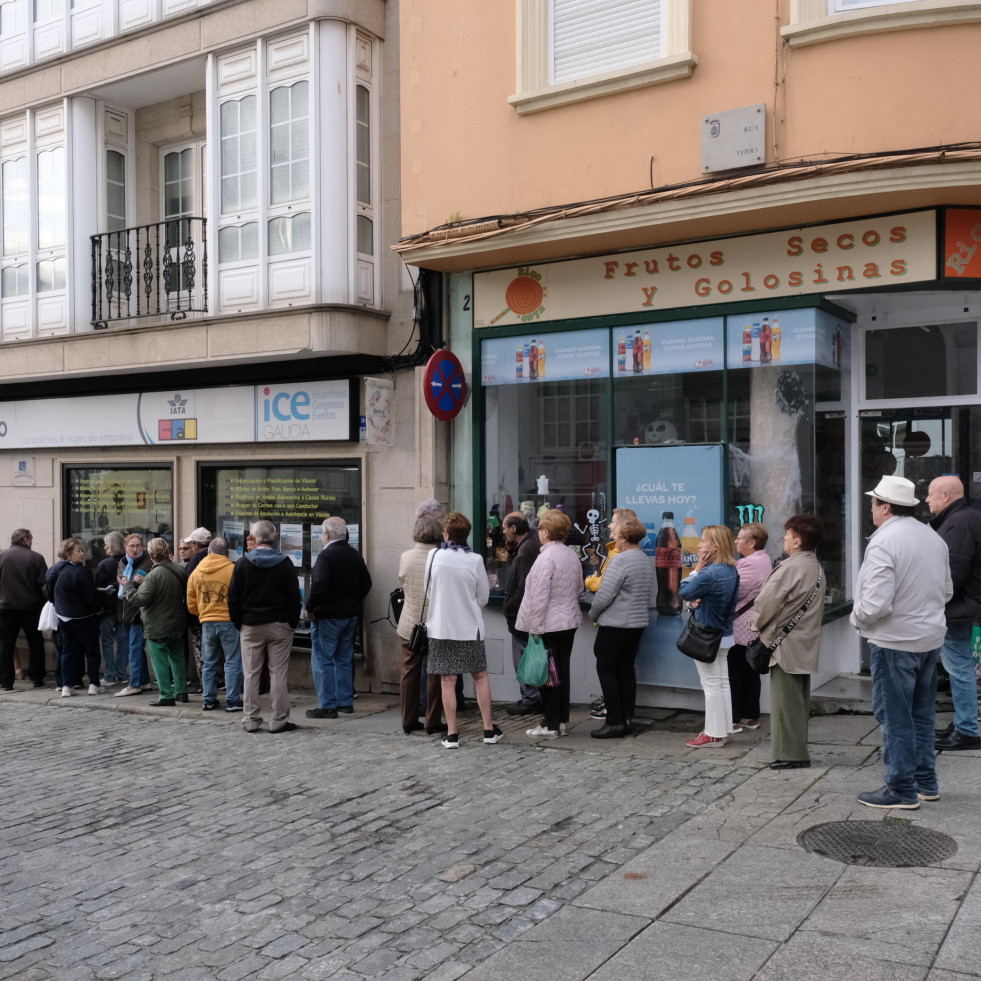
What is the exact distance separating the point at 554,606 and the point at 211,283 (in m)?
5.95

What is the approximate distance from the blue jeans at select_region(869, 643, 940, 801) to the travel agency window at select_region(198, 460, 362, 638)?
262 inches

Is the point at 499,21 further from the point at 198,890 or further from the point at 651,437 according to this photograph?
the point at 198,890

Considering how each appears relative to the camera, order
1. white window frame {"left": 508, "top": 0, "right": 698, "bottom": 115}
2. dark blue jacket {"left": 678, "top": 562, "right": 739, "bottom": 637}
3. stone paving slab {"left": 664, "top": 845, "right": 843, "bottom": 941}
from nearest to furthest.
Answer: stone paving slab {"left": 664, "top": 845, "right": 843, "bottom": 941}
dark blue jacket {"left": 678, "top": 562, "right": 739, "bottom": 637}
white window frame {"left": 508, "top": 0, "right": 698, "bottom": 115}

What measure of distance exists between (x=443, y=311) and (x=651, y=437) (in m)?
2.64

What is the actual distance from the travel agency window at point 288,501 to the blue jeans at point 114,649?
1580 mm

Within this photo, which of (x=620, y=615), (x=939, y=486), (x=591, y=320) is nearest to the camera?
(x=939, y=486)

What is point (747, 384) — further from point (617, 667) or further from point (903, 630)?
point (903, 630)

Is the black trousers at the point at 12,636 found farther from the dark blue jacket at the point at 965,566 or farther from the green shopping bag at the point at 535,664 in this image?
the dark blue jacket at the point at 965,566

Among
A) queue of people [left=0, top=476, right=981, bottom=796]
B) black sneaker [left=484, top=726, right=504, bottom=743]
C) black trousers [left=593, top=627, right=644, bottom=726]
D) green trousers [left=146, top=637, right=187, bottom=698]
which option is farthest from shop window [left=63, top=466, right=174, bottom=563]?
black trousers [left=593, top=627, right=644, bottom=726]

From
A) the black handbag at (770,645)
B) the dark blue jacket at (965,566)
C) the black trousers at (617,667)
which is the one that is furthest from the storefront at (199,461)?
the dark blue jacket at (965,566)

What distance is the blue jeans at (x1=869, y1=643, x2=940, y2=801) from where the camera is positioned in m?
6.07

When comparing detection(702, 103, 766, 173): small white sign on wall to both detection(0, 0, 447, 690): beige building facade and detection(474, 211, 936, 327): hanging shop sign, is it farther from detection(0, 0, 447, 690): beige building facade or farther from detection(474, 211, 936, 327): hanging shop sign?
detection(0, 0, 447, 690): beige building facade

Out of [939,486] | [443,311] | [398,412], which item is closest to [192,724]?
[398,412]

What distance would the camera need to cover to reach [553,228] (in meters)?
9.27
